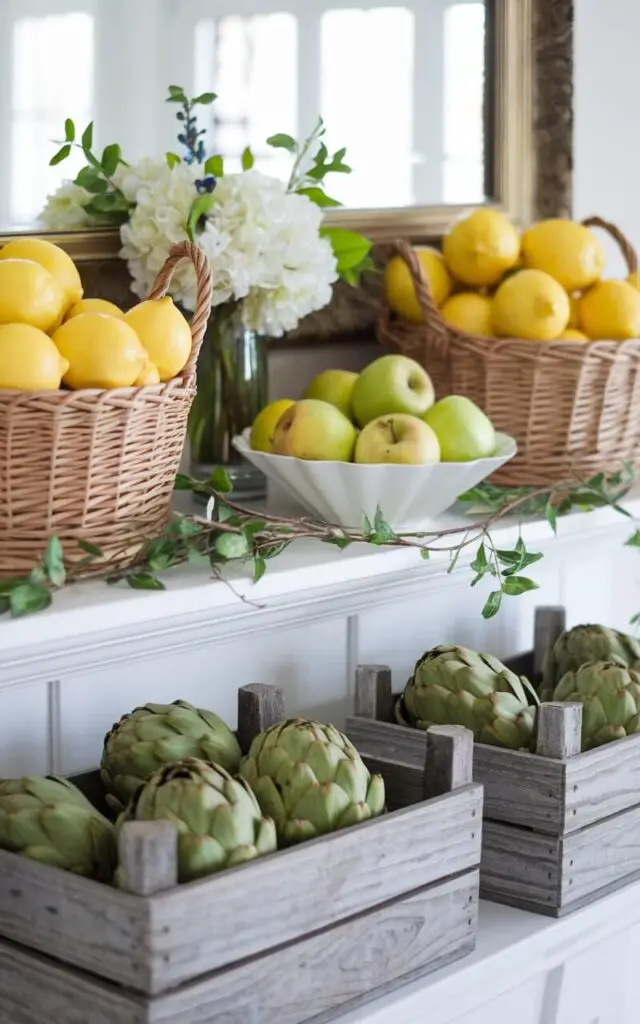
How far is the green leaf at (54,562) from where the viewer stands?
0.83 meters

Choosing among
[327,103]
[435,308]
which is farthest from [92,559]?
[327,103]

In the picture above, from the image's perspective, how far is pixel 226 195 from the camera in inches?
42.9

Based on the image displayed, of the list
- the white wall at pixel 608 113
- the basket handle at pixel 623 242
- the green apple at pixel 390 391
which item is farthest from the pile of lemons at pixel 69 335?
the white wall at pixel 608 113

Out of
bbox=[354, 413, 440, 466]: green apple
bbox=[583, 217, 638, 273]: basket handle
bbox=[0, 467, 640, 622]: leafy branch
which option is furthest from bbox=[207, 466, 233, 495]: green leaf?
bbox=[583, 217, 638, 273]: basket handle

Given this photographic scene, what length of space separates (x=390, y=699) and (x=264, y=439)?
0.22 meters

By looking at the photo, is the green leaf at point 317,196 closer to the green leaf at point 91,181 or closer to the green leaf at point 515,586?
the green leaf at point 91,181

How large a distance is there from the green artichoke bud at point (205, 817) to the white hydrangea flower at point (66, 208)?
0.47 meters

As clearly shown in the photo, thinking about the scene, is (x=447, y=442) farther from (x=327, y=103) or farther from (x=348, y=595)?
(x=327, y=103)

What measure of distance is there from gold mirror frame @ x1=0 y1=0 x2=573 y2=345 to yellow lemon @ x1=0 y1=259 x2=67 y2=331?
1.44ft

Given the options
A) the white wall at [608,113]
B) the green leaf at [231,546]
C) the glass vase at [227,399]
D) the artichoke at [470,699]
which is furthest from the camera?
the white wall at [608,113]

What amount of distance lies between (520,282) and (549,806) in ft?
1.48

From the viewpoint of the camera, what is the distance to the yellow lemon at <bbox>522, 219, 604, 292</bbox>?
1.24 meters

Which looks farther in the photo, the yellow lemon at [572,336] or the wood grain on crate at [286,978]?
the yellow lemon at [572,336]

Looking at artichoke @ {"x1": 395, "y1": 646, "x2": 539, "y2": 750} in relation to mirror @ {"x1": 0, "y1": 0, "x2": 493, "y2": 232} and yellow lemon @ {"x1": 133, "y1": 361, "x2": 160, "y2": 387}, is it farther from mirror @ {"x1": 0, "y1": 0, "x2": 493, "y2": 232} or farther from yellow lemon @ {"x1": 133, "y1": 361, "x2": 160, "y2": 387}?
mirror @ {"x1": 0, "y1": 0, "x2": 493, "y2": 232}
